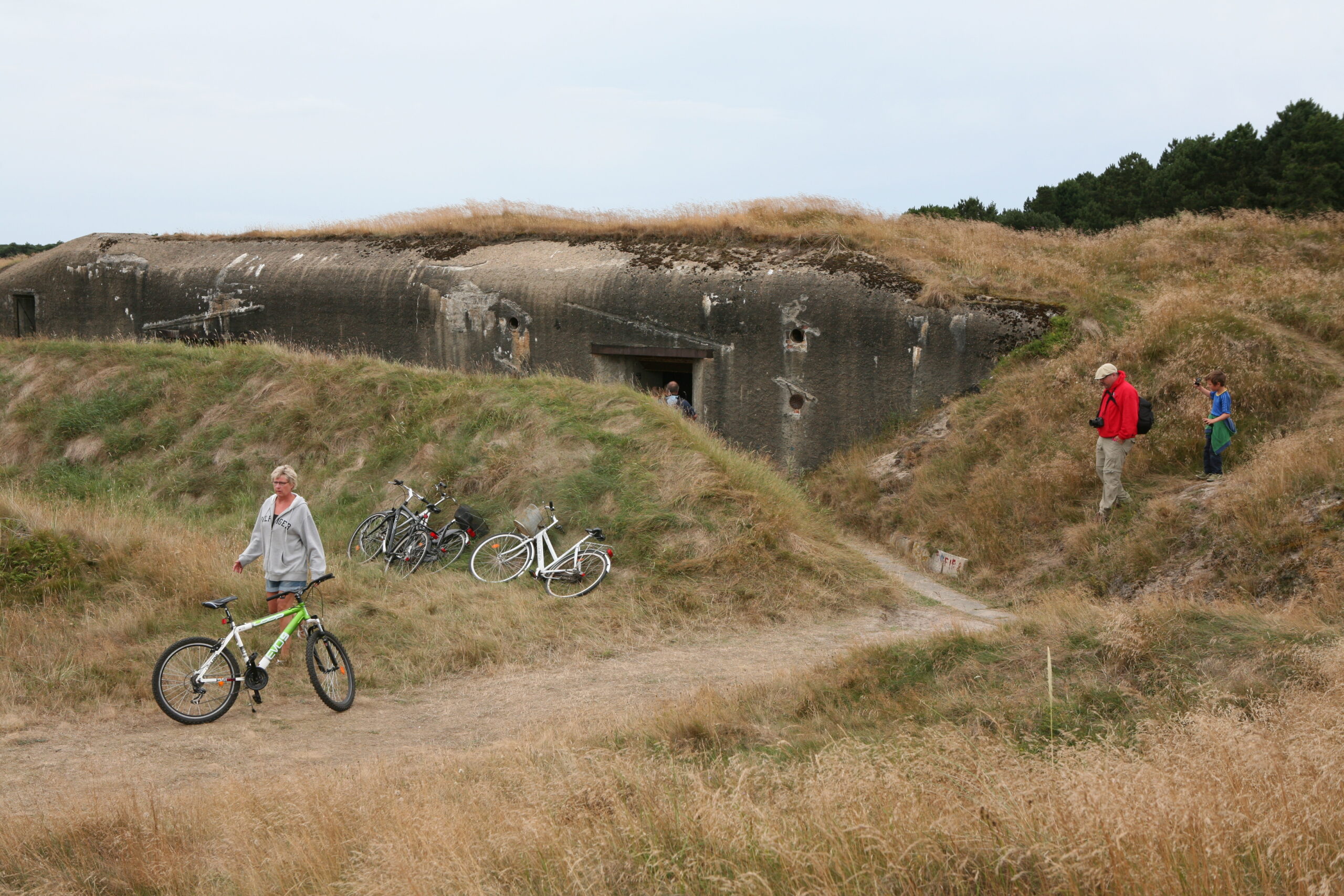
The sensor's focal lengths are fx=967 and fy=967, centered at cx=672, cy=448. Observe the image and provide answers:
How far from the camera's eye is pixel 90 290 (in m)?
17.2

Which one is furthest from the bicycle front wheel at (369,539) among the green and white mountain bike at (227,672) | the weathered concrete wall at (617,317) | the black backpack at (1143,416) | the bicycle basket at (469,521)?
the black backpack at (1143,416)

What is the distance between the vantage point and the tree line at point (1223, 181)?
21.6m

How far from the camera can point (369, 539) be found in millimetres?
9859

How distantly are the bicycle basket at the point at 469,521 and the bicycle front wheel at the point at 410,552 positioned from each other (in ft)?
1.10

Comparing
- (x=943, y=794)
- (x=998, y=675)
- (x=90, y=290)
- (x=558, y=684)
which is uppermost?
(x=90, y=290)

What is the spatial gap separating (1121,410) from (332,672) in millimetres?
7164

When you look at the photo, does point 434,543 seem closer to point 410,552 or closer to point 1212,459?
point 410,552

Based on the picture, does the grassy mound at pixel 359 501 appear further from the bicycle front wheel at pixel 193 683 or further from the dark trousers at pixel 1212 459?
the dark trousers at pixel 1212 459

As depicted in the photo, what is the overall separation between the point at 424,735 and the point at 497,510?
3.98 metres

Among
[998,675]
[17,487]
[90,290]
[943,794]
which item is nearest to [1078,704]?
[998,675]

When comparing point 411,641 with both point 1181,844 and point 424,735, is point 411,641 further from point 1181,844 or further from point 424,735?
point 1181,844

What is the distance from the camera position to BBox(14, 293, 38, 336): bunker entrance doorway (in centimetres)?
1773

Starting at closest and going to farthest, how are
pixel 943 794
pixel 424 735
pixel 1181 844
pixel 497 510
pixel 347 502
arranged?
pixel 1181 844 < pixel 943 794 < pixel 424 735 < pixel 497 510 < pixel 347 502

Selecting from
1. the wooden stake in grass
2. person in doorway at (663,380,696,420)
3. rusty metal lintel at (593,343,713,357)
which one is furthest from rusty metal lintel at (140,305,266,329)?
the wooden stake in grass
